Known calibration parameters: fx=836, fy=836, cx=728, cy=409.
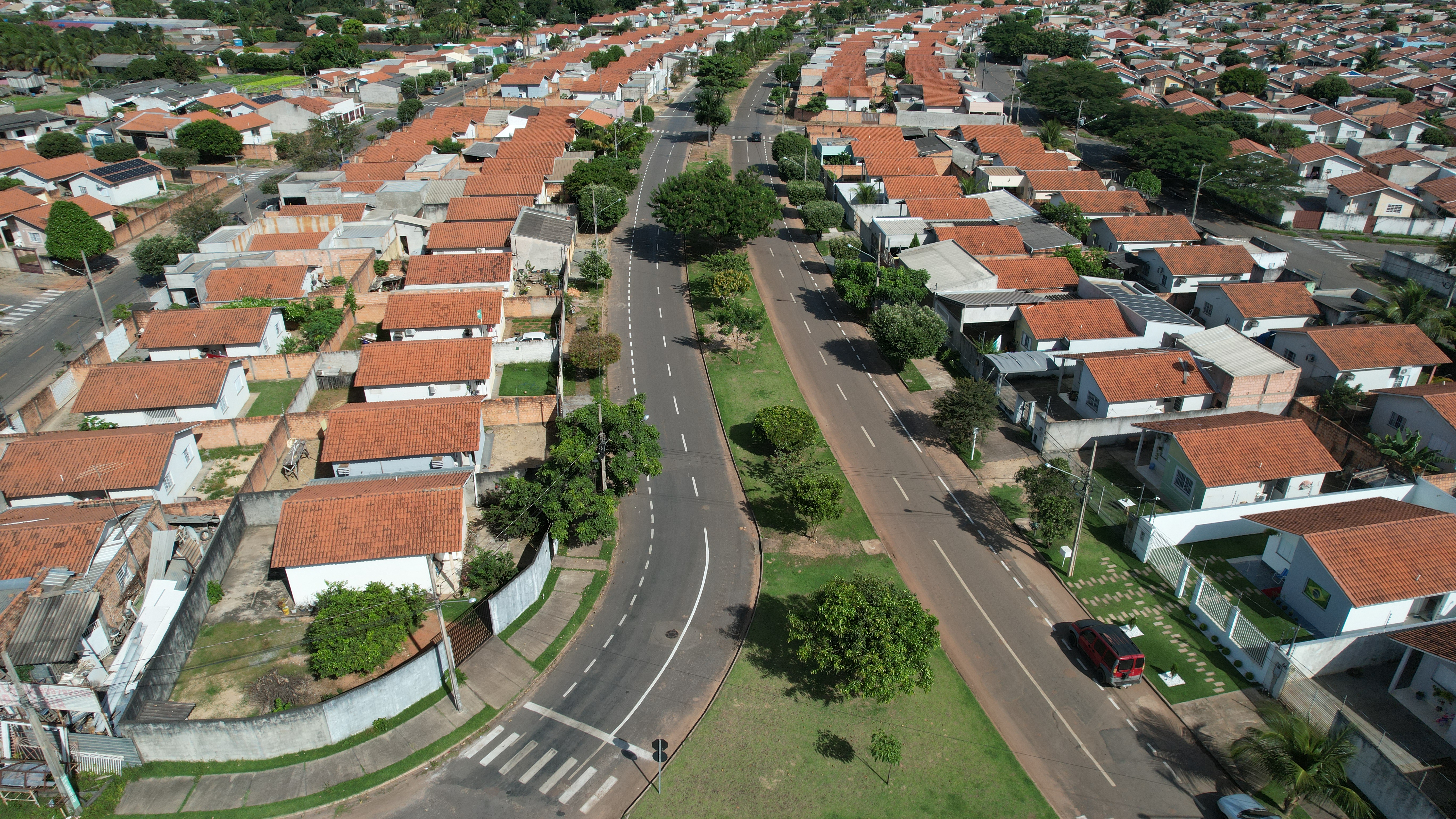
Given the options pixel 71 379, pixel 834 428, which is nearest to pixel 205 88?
pixel 71 379

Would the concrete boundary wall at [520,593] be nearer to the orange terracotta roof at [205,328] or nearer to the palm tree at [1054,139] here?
the orange terracotta roof at [205,328]

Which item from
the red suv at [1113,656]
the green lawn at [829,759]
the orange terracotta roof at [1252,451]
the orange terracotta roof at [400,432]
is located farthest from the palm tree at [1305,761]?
the orange terracotta roof at [400,432]

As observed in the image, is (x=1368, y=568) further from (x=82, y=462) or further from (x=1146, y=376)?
(x=82, y=462)

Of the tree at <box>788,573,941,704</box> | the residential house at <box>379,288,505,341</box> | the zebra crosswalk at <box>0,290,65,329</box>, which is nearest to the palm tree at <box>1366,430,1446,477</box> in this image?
the tree at <box>788,573,941,704</box>

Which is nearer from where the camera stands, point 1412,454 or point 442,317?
point 1412,454

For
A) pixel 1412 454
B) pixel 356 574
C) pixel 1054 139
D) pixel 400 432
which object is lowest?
pixel 356 574

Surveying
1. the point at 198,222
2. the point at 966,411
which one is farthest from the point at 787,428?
the point at 198,222

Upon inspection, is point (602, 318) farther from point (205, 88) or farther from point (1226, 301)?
point (205, 88)
